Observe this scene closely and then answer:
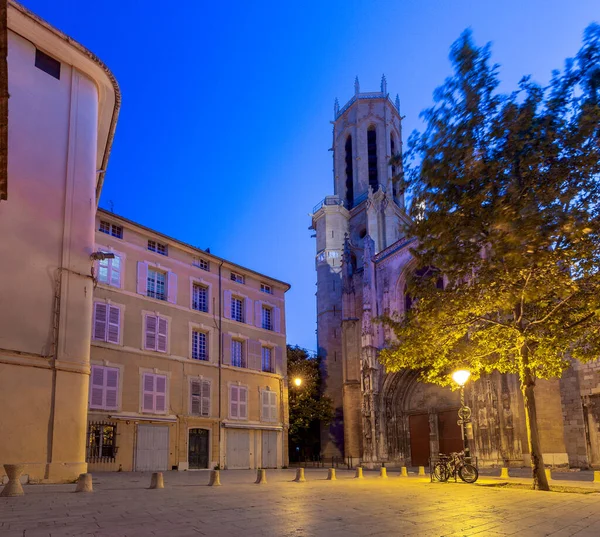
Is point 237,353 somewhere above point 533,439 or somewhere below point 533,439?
above

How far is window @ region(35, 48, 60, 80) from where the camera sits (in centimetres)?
1675

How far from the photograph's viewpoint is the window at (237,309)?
→ 1217 inches

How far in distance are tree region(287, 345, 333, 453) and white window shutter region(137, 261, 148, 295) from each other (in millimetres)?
13508

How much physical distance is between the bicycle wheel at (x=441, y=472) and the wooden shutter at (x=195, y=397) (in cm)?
1337

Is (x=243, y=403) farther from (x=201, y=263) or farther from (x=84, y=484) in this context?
(x=84, y=484)

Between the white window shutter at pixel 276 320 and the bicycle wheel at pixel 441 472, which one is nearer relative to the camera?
the bicycle wheel at pixel 441 472

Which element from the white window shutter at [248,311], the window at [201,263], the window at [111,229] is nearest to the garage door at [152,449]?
the white window shutter at [248,311]

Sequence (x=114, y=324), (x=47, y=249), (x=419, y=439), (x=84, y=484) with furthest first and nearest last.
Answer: (x=419, y=439) → (x=114, y=324) → (x=47, y=249) → (x=84, y=484)

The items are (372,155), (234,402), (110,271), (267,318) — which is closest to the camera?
(110,271)

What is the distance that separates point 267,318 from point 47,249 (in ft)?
60.8

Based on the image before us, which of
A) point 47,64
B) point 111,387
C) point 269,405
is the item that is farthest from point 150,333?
point 47,64

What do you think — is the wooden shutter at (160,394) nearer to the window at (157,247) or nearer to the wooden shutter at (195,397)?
the wooden shutter at (195,397)

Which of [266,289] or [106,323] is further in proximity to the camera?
[266,289]

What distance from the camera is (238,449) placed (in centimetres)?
2866
